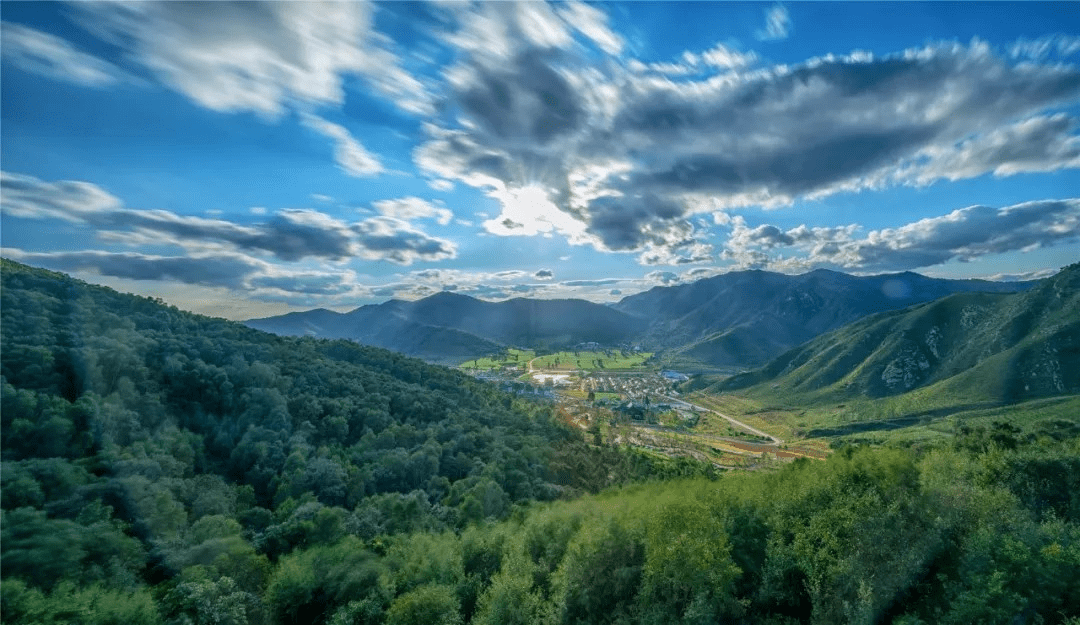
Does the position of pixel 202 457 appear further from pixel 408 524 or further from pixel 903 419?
pixel 903 419

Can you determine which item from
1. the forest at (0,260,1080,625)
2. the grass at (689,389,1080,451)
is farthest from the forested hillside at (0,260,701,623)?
the grass at (689,389,1080,451)

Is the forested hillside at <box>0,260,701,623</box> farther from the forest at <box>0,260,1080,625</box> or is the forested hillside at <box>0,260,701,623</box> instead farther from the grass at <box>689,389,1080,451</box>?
the grass at <box>689,389,1080,451</box>

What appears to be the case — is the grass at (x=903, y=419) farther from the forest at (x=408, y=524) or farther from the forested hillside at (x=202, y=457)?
the forested hillside at (x=202, y=457)

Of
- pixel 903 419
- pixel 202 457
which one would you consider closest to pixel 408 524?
pixel 202 457

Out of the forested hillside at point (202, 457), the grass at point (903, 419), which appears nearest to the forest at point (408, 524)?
the forested hillside at point (202, 457)

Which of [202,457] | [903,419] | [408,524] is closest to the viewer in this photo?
[408,524]

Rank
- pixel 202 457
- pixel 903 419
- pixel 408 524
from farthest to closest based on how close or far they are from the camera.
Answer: pixel 903 419
pixel 202 457
pixel 408 524

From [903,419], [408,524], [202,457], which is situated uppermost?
[202,457]

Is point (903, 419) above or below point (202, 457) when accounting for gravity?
below

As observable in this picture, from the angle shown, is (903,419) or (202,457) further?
(903,419)
